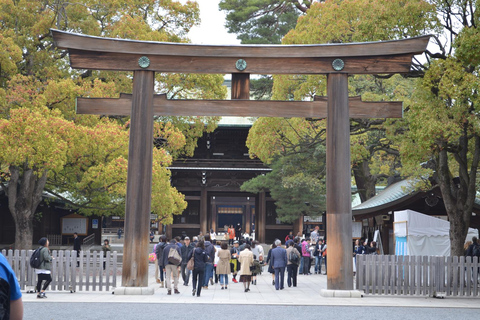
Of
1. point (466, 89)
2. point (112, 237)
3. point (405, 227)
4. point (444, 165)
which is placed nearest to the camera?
point (466, 89)

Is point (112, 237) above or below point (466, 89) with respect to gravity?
below

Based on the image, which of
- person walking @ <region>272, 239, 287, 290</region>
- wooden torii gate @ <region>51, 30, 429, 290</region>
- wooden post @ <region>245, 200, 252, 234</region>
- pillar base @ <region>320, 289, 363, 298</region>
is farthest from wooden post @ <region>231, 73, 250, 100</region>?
wooden post @ <region>245, 200, 252, 234</region>

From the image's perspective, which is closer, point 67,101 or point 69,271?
point 69,271

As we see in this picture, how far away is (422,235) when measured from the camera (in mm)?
17359

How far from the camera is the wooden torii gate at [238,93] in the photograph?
1344cm

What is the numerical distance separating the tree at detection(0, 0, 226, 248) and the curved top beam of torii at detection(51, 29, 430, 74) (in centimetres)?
481

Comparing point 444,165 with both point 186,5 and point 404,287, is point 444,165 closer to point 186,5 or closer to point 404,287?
point 404,287

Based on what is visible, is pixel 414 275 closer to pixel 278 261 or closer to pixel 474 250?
pixel 474 250

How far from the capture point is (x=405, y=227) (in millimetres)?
17375

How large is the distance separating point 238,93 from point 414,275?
649 centimetres

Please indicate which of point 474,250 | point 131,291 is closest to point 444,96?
point 474,250

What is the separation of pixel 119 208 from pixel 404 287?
13.6 meters

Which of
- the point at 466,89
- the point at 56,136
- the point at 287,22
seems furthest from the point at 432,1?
the point at 287,22

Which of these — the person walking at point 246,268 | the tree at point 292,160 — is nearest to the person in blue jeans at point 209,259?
the person walking at point 246,268
